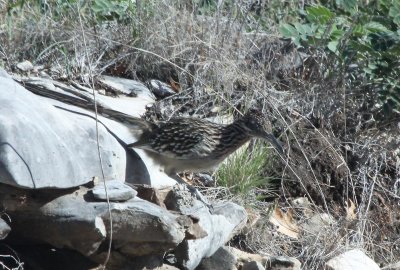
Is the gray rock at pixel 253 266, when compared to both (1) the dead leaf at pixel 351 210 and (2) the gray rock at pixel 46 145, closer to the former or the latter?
(2) the gray rock at pixel 46 145

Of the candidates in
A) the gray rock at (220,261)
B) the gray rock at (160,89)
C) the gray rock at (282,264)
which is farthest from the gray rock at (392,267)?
the gray rock at (160,89)

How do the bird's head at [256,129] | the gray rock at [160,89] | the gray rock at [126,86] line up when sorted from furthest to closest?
the gray rock at [160,89] < the gray rock at [126,86] < the bird's head at [256,129]

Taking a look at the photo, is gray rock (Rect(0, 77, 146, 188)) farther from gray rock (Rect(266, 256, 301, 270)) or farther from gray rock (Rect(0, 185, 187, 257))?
gray rock (Rect(266, 256, 301, 270))

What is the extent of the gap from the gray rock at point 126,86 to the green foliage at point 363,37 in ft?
3.93

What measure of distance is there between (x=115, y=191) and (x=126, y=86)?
2554 mm

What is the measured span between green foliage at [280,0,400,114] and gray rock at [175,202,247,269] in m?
1.73

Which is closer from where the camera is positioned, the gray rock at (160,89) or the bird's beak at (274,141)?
the bird's beak at (274,141)

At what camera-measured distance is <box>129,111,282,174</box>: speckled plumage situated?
6895 mm

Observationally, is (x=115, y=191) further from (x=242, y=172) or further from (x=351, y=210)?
(x=351, y=210)

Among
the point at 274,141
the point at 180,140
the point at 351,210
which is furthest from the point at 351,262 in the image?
the point at 180,140

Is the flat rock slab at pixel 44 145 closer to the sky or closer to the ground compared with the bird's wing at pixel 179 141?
closer to the sky

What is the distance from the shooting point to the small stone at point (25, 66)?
7.67 meters

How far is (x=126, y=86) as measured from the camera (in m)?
8.26

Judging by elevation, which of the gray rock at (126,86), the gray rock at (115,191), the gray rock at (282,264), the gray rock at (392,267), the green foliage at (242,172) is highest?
the gray rock at (115,191)
